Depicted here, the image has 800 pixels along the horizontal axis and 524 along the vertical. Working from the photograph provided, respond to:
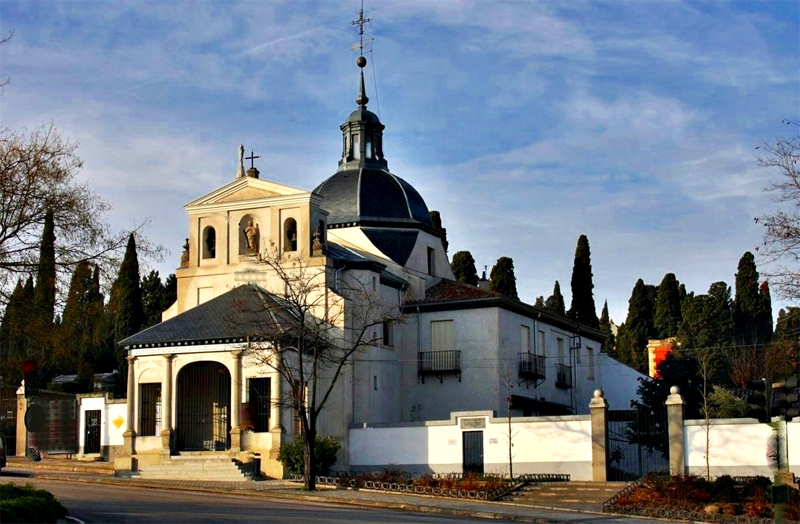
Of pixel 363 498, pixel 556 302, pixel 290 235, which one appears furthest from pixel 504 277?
pixel 363 498

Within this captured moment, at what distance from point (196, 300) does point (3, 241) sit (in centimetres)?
2331

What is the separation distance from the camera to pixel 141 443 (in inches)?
1780

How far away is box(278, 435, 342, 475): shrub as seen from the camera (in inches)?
1666

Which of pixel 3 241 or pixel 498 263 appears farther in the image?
pixel 498 263

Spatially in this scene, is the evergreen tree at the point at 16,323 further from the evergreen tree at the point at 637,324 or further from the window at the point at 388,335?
the evergreen tree at the point at 637,324

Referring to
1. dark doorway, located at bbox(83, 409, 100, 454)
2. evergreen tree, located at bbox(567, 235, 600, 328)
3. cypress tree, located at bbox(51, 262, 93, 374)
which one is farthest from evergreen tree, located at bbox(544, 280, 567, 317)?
cypress tree, located at bbox(51, 262, 93, 374)

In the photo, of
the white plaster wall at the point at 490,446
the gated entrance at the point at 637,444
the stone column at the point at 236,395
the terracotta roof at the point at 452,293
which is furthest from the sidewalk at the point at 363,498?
the terracotta roof at the point at 452,293

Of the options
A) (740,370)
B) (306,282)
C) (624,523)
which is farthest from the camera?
(740,370)

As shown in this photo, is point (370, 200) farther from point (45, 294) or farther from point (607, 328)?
point (607, 328)

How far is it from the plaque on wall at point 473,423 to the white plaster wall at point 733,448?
7.48 metres

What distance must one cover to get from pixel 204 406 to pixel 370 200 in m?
13.4

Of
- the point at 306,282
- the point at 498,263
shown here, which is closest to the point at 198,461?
the point at 306,282

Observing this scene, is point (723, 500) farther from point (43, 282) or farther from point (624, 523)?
point (43, 282)

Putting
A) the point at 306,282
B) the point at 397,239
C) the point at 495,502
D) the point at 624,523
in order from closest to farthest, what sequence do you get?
1. the point at 624,523
2. the point at 495,502
3. the point at 306,282
4. the point at 397,239
